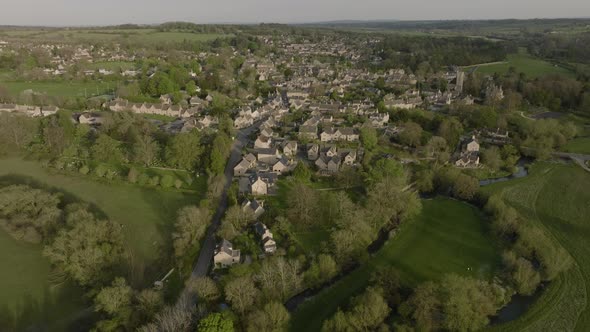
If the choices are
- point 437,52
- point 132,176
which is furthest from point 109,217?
point 437,52

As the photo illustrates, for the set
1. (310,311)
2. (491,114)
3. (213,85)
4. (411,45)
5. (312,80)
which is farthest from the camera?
(411,45)

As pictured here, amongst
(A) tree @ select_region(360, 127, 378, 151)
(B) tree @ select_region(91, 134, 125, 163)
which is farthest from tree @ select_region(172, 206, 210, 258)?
(A) tree @ select_region(360, 127, 378, 151)

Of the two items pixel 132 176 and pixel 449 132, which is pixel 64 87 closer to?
pixel 132 176

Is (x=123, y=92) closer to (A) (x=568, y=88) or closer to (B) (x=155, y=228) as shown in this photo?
(B) (x=155, y=228)

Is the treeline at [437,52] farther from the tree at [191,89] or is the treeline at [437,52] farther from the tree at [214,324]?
the tree at [214,324]

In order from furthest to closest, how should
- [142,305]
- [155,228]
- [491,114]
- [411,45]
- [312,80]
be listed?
[411,45] → [312,80] → [491,114] → [155,228] → [142,305]

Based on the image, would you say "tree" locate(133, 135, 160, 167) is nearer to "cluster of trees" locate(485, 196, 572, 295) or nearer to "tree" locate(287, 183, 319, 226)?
"tree" locate(287, 183, 319, 226)

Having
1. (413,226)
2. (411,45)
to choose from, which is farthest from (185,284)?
(411,45)

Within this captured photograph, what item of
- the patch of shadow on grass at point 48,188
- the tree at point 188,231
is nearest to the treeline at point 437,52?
the tree at point 188,231
